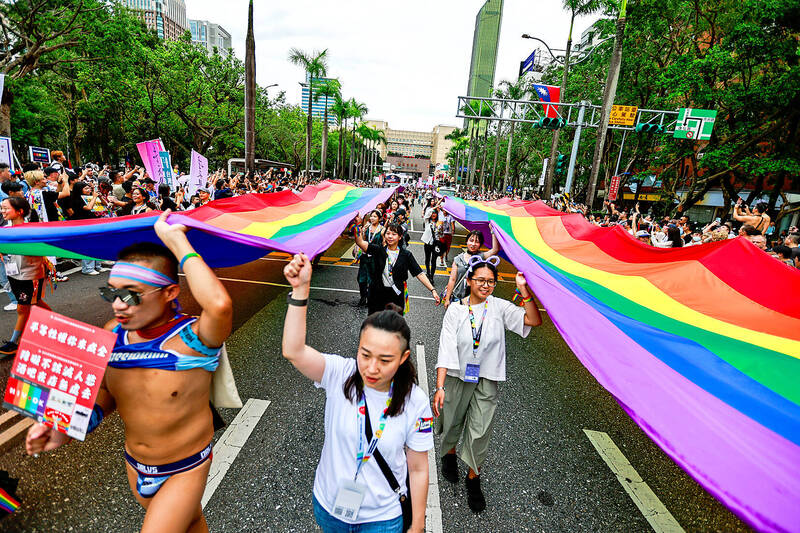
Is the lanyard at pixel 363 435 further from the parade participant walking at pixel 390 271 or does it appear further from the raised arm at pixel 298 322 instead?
the parade participant walking at pixel 390 271

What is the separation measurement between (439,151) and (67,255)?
541ft

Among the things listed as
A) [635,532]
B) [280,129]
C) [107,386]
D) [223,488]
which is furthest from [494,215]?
[280,129]

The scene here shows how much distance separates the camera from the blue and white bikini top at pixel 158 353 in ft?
5.64

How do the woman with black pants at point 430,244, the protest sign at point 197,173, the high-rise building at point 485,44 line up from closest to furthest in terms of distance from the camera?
the woman with black pants at point 430,244 → the protest sign at point 197,173 → the high-rise building at point 485,44

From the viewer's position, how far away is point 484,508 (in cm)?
298

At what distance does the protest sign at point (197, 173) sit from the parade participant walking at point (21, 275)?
5.39 m

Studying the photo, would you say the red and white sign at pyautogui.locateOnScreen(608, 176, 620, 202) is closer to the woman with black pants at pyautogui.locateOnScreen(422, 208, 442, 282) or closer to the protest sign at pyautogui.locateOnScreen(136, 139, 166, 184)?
the woman with black pants at pyautogui.locateOnScreen(422, 208, 442, 282)

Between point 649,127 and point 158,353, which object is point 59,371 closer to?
point 158,353

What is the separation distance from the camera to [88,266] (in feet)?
26.6

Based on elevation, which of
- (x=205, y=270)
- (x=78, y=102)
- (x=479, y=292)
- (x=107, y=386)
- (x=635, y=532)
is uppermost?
(x=78, y=102)

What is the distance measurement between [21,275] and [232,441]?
3.26 metres

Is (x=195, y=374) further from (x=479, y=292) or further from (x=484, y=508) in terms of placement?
(x=484, y=508)

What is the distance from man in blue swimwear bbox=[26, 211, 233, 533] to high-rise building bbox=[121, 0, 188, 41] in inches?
5030

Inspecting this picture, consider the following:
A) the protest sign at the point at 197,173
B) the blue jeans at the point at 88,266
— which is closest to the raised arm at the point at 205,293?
the blue jeans at the point at 88,266
